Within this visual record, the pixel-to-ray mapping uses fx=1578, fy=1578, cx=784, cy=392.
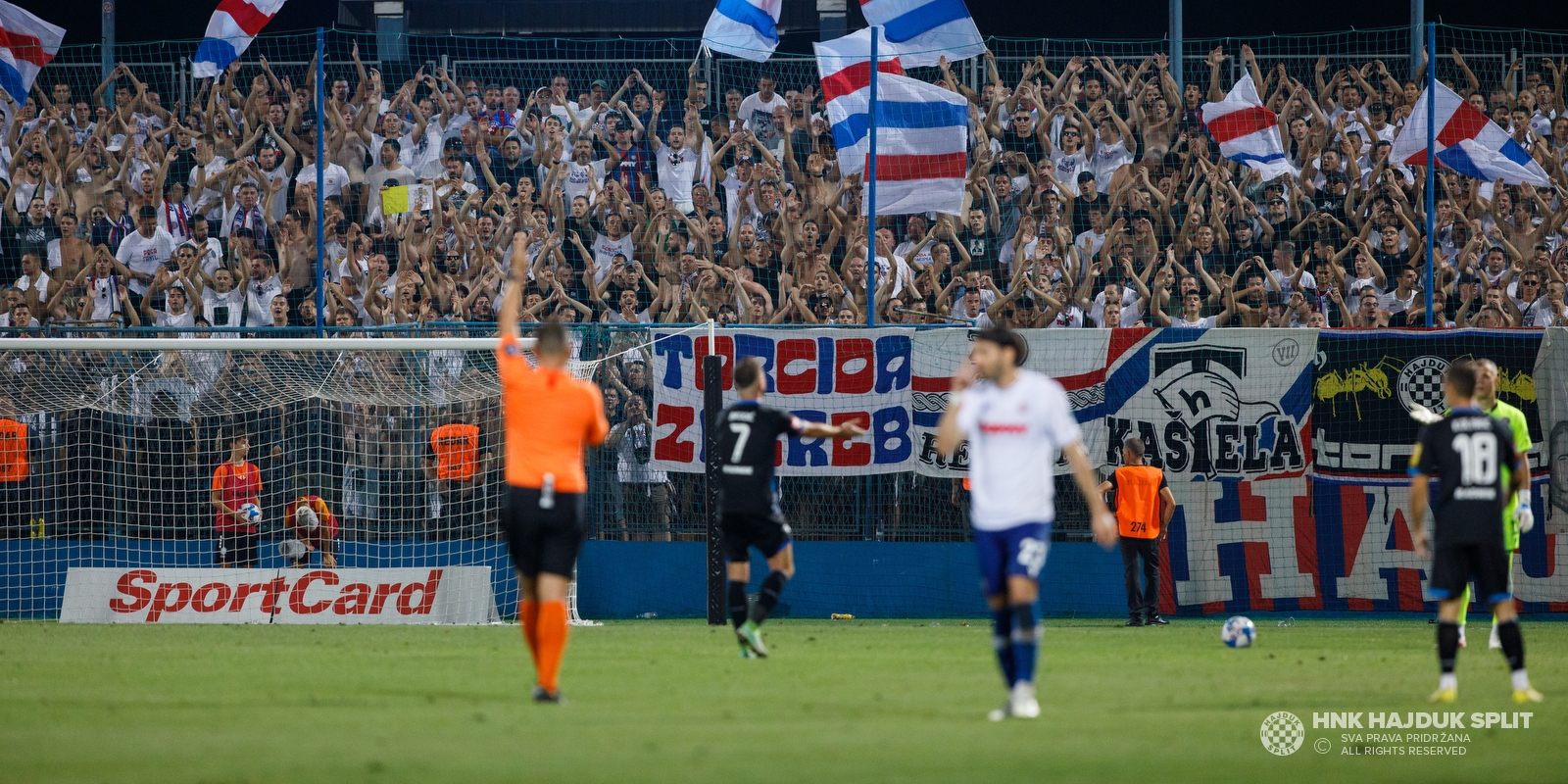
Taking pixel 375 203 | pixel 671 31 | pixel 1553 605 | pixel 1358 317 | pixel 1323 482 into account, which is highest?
pixel 671 31

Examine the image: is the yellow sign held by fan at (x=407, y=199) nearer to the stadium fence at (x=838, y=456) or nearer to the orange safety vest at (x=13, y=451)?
the stadium fence at (x=838, y=456)

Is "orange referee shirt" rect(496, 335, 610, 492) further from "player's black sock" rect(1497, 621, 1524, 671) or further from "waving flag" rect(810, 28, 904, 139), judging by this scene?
"waving flag" rect(810, 28, 904, 139)

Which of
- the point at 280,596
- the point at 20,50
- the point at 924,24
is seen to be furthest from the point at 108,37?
the point at 924,24

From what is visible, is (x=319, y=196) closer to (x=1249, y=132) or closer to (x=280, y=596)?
(x=280, y=596)

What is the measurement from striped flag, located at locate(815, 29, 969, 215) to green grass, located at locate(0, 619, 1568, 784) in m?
5.61

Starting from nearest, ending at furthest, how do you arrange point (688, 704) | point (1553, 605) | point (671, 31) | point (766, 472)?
1. point (688, 704)
2. point (766, 472)
3. point (1553, 605)
4. point (671, 31)

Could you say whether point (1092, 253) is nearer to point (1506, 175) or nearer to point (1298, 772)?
point (1506, 175)

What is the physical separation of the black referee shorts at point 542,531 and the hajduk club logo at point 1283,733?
3.87m

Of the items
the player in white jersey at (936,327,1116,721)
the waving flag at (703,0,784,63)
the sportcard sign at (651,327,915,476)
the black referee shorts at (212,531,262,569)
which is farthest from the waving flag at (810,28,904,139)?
the player in white jersey at (936,327,1116,721)

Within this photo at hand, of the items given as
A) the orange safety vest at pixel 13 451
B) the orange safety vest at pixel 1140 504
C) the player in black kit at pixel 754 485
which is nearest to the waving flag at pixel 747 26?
the orange safety vest at pixel 1140 504

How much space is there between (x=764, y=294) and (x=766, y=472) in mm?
5733

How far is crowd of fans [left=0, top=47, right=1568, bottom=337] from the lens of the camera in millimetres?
18344

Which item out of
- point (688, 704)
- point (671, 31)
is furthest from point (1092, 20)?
point (688, 704)

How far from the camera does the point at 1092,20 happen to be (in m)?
26.1
